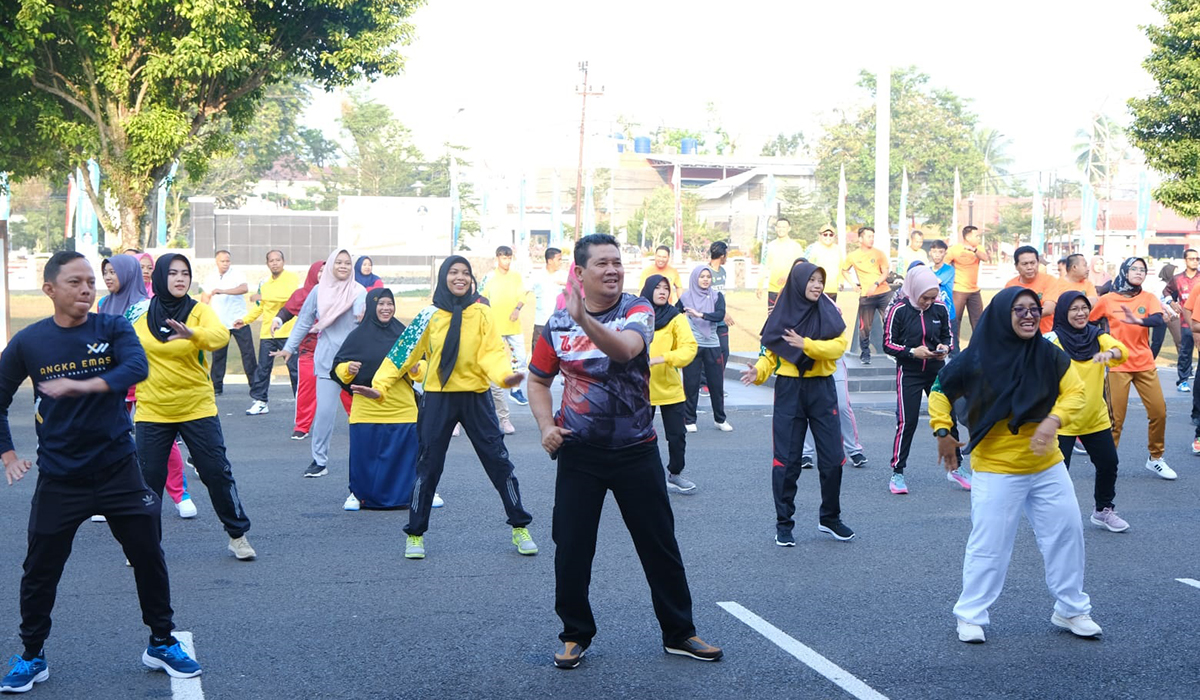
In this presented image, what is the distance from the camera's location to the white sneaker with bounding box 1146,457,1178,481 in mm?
10516

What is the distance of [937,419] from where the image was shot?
6133mm

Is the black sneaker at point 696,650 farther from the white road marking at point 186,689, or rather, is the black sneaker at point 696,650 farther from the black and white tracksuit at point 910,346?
the black and white tracksuit at point 910,346

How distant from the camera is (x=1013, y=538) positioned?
5.79 meters

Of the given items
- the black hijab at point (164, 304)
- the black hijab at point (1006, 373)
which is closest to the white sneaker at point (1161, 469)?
the black hijab at point (1006, 373)

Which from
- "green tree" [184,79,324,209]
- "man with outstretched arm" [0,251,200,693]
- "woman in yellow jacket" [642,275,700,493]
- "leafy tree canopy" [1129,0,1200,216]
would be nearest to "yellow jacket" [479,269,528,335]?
"woman in yellow jacket" [642,275,700,493]

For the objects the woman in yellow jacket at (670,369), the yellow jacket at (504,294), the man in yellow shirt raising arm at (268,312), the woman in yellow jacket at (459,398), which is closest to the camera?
the woman in yellow jacket at (459,398)

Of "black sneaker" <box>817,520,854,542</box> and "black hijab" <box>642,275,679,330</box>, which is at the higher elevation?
"black hijab" <box>642,275,679,330</box>

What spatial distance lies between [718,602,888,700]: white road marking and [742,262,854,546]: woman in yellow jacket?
5.61ft

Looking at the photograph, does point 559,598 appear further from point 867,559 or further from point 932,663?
point 867,559

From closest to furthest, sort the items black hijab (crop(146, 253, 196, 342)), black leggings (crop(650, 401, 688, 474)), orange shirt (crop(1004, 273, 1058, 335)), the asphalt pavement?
the asphalt pavement, black hijab (crop(146, 253, 196, 342)), black leggings (crop(650, 401, 688, 474)), orange shirt (crop(1004, 273, 1058, 335))

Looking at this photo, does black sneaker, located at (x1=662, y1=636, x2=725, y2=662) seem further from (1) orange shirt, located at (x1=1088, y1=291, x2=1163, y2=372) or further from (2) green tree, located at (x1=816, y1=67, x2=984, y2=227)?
(2) green tree, located at (x1=816, y1=67, x2=984, y2=227)

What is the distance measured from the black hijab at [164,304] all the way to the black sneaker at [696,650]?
3.57 meters

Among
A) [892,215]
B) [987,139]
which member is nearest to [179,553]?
[892,215]

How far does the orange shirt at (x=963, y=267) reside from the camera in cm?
1658
